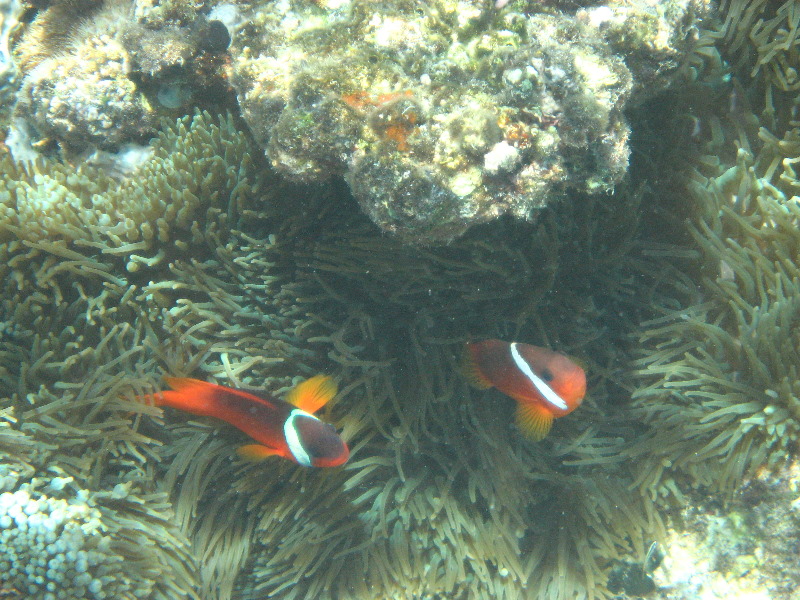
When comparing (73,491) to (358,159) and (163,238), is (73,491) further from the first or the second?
(358,159)

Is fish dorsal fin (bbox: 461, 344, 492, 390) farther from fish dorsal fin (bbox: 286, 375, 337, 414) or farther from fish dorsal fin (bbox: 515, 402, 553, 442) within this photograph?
fish dorsal fin (bbox: 286, 375, 337, 414)

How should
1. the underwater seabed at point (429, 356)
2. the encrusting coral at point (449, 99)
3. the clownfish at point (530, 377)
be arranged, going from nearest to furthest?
1. the encrusting coral at point (449, 99)
2. the clownfish at point (530, 377)
3. the underwater seabed at point (429, 356)

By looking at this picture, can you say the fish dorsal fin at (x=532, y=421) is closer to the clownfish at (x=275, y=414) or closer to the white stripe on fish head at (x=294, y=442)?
the clownfish at (x=275, y=414)

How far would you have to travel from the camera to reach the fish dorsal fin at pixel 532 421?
249 cm

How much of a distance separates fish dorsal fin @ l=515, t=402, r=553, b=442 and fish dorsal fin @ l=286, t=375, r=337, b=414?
93 cm

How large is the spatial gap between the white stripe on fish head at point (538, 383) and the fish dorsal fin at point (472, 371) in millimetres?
196

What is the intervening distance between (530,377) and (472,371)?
0.98 feet

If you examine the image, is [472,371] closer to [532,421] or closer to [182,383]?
[532,421]

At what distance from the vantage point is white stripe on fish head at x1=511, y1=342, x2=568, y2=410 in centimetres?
233

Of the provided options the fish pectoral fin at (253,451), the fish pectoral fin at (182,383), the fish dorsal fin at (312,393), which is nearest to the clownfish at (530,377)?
the fish dorsal fin at (312,393)

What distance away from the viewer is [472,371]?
8.32ft

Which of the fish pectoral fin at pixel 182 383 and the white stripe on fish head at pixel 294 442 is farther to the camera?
the fish pectoral fin at pixel 182 383

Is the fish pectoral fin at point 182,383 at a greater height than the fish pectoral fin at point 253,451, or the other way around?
the fish pectoral fin at point 182,383

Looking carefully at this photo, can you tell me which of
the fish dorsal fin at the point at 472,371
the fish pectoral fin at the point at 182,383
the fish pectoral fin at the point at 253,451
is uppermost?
the fish pectoral fin at the point at 182,383
